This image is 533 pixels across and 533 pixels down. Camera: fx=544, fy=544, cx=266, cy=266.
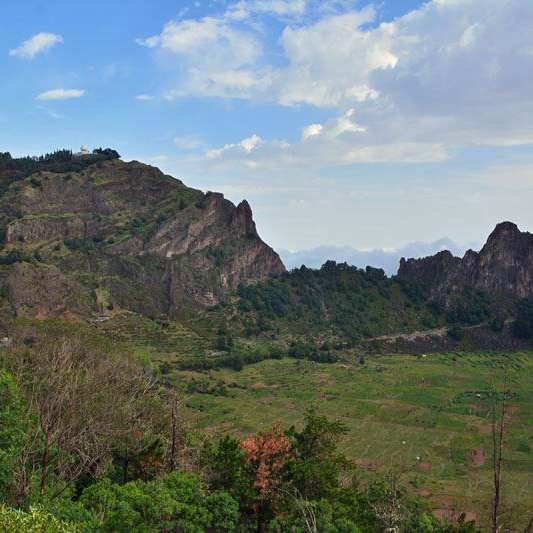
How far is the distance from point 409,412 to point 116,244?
362ft

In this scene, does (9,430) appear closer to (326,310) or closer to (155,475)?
(155,475)

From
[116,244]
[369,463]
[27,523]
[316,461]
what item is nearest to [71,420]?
[316,461]

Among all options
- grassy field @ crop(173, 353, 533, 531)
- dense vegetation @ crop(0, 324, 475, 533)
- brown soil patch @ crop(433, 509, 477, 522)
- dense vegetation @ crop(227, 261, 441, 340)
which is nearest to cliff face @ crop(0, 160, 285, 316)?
dense vegetation @ crop(227, 261, 441, 340)

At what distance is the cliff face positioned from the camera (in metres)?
150

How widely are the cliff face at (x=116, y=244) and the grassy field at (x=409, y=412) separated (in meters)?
47.3

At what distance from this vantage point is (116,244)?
173m

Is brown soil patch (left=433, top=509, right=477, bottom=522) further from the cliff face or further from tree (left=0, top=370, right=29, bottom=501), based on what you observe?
the cliff face

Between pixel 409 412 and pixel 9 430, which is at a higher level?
pixel 9 430

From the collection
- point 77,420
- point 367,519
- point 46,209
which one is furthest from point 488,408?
point 46,209

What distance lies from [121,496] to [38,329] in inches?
1769

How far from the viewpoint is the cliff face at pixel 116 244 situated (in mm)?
149500

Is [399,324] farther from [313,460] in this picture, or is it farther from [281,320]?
[313,460]

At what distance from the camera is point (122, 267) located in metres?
167

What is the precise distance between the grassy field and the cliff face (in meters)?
47.3
